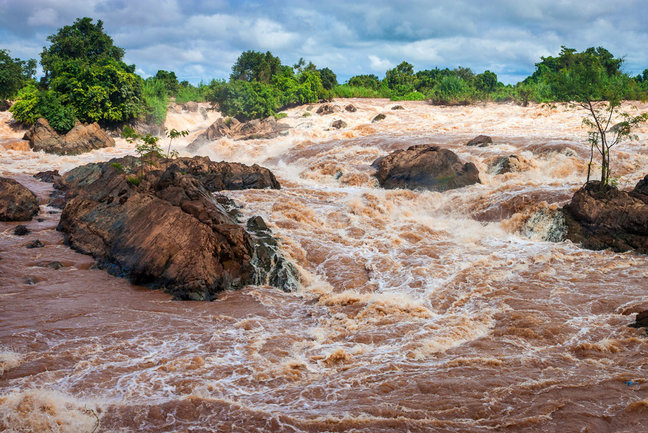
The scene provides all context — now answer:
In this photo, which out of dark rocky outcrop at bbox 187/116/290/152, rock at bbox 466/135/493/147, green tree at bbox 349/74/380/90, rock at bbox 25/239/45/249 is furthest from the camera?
green tree at bbox 349/74/380/90

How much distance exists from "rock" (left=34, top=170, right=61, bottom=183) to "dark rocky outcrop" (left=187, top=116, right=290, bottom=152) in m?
10.5

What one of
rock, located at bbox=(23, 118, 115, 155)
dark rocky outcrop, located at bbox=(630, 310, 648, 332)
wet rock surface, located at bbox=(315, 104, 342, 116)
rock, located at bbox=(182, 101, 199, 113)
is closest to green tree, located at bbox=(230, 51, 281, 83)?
rock, located at bbox=(182, 101, 199, 113)

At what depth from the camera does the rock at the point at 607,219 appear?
10820 mm

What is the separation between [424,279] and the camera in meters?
9.48

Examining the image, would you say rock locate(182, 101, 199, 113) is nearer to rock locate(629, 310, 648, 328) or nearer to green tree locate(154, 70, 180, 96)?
green tree locate(154, 70, 180, 96)

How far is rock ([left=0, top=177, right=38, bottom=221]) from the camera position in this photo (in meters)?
11.6

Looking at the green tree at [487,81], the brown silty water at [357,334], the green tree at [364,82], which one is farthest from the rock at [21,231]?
the green tree at [364,82]

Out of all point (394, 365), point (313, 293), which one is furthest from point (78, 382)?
point (313, 293)

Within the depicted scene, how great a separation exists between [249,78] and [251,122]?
1322cm

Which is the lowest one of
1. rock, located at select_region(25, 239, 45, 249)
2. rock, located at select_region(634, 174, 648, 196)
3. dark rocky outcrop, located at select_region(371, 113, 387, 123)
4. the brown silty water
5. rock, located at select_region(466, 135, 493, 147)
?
the brown silty water

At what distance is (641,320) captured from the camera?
6734mm

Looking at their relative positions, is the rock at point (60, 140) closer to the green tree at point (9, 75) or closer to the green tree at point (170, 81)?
the green tree at point (9, 75)

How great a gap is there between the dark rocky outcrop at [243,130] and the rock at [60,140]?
222 inches

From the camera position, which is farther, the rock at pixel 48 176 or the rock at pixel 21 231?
the rock at pixel 48 176
